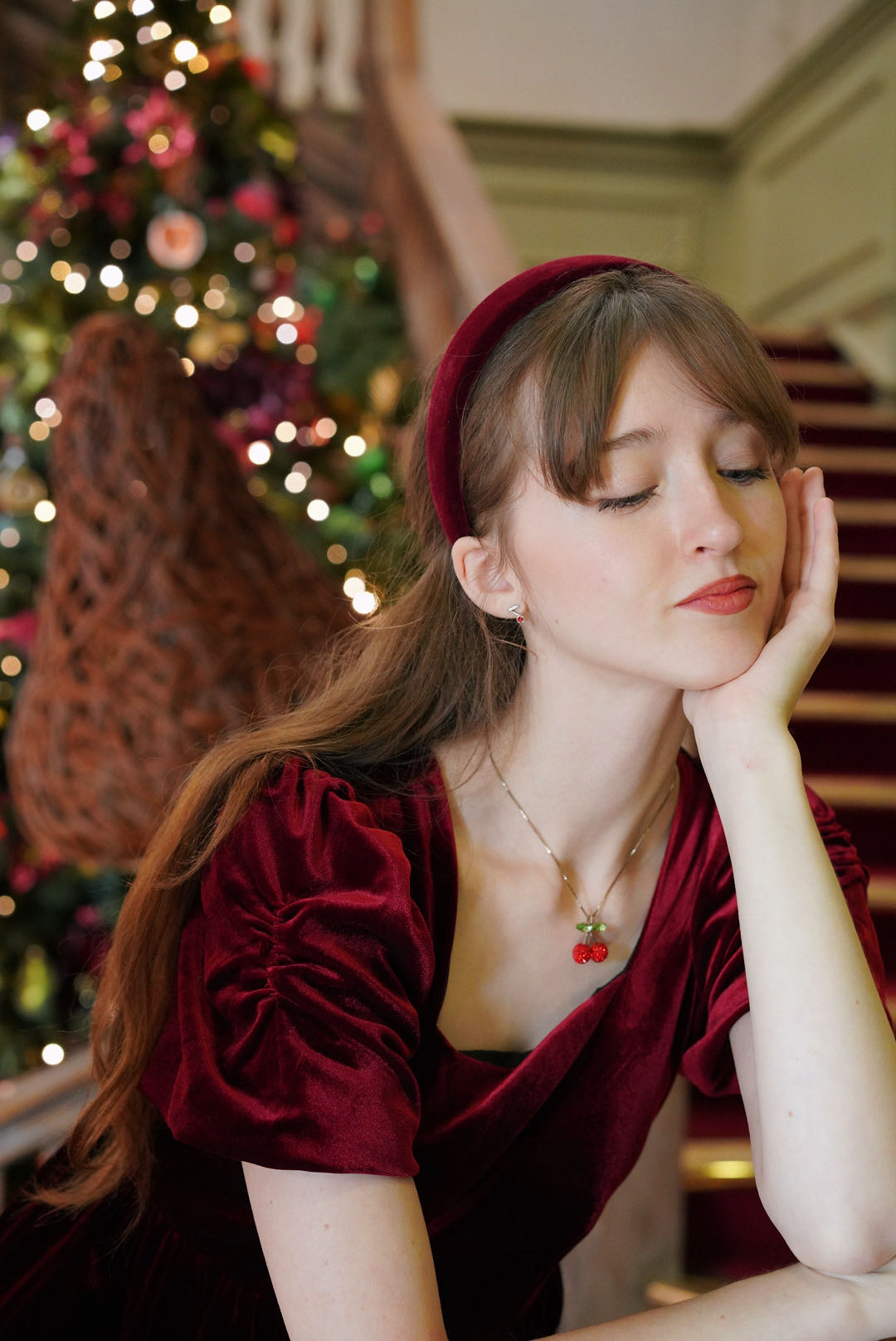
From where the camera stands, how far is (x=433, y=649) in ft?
4.11

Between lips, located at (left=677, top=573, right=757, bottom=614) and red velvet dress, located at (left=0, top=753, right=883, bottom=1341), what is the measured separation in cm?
32

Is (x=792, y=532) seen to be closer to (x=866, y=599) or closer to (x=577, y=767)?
(x=577, y=767)

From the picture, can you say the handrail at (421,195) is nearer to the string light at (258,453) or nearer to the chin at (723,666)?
the string light at (258,453)

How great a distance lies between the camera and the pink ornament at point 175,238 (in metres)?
2.79

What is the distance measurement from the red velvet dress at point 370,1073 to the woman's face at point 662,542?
0.28 meters

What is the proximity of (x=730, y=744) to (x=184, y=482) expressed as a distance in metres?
0.89

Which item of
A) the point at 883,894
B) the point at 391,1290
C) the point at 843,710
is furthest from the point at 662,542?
the point at 843,710

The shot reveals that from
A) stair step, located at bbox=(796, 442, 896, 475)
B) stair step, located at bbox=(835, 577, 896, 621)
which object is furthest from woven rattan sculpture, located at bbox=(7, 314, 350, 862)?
stair step, located at bbox=(796, 442, 896, 475)

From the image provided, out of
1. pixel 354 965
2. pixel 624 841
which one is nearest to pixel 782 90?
pixel 624 841

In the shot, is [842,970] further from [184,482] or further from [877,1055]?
[184,482]

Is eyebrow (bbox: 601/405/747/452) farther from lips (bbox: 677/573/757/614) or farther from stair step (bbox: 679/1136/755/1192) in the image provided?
stair step (bbox: 679/1136/755/1192)

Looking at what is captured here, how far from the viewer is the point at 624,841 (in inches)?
48.3

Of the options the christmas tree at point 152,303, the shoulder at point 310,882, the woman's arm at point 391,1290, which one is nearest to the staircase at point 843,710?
the woman's arm at point 391,1290

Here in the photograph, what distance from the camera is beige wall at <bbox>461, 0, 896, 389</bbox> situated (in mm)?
3977
